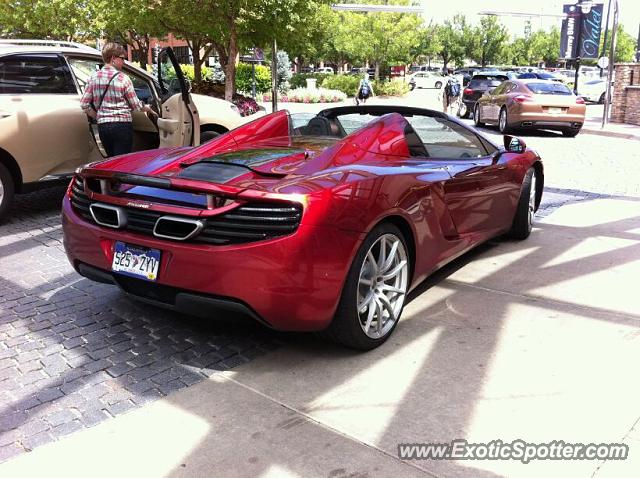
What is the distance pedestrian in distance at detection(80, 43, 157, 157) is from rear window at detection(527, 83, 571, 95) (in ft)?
42.8

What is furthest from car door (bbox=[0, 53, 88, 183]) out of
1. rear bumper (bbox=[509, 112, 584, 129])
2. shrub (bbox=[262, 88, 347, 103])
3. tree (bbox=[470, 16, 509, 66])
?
tree (bbox=[470, 16, 509, 66])

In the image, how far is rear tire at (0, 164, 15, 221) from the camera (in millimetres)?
6828

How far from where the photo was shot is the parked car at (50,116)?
6871mm

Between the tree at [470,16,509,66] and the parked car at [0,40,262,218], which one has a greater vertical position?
the tree at [470,16,509,66]

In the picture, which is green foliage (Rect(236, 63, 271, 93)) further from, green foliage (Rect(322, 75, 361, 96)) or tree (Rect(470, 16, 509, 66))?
tree (Rect(470, 16, 509, 66))

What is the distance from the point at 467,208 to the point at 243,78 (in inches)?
1327

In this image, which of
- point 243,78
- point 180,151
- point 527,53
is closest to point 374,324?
point 180,151

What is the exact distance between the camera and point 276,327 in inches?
138

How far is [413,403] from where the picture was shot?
3.31 m

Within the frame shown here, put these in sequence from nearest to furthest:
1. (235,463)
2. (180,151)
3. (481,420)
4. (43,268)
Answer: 1. (235,463)
2. (481,420)
3. (180,151)
4. (43,268)

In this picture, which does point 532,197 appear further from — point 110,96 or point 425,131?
point 110,96

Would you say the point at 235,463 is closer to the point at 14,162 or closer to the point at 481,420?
the point at 481,420

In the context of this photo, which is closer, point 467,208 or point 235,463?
point 235,463

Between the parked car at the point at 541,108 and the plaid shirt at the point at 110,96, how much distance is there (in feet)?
41.0
